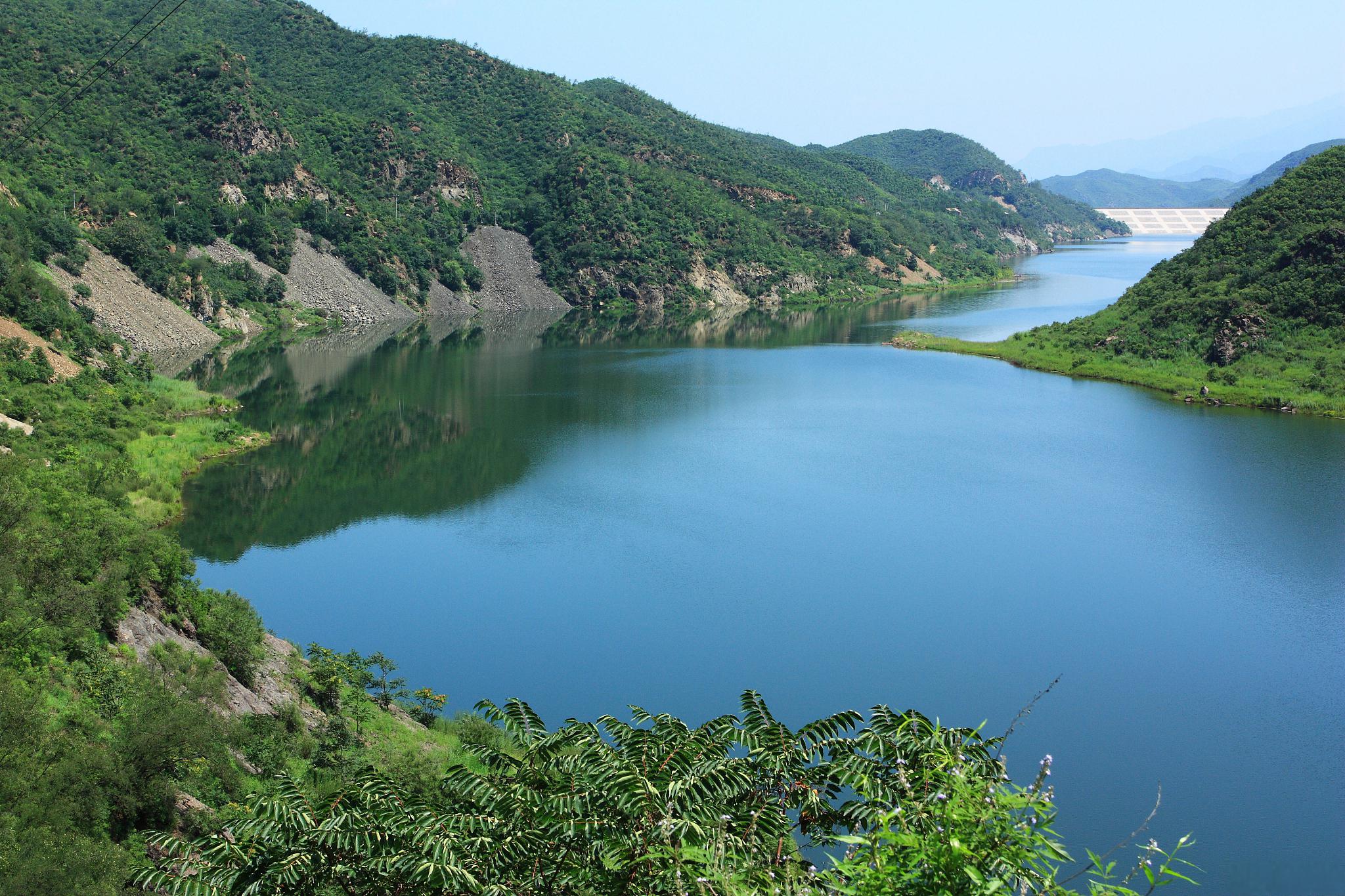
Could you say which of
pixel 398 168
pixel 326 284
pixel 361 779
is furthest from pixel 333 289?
pixel 361 779

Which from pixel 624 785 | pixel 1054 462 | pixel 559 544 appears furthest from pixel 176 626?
pixel 1054 462

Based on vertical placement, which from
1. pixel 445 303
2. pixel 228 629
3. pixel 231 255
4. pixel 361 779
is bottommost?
pixel 228 629

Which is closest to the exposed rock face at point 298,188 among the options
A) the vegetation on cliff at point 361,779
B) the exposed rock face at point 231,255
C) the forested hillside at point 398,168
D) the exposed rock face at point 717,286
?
the forested hillside at point 398,168

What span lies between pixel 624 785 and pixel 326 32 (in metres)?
130

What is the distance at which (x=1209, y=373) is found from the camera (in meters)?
46.5

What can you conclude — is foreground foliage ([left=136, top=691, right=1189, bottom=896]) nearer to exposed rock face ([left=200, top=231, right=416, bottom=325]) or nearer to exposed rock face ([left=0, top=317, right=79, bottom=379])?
exposed rock face ([left=0, top=317, right=79, bottom=379])

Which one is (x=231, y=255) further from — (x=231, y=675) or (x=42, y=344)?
(x=231, y=675)

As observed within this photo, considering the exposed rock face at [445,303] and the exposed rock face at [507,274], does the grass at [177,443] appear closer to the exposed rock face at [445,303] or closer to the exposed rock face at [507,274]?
the exposed rock face at [445,303]

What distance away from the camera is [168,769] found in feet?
38.3

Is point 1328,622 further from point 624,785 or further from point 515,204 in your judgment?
point 515,204

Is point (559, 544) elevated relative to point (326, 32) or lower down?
lower down

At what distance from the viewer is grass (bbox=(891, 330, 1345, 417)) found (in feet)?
138

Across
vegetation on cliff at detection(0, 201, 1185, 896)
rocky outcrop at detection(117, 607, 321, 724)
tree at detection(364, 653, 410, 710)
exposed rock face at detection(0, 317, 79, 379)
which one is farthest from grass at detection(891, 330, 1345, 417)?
exposed rock face at detection(0, 317, 79, 379)

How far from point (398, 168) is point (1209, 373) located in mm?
74250
